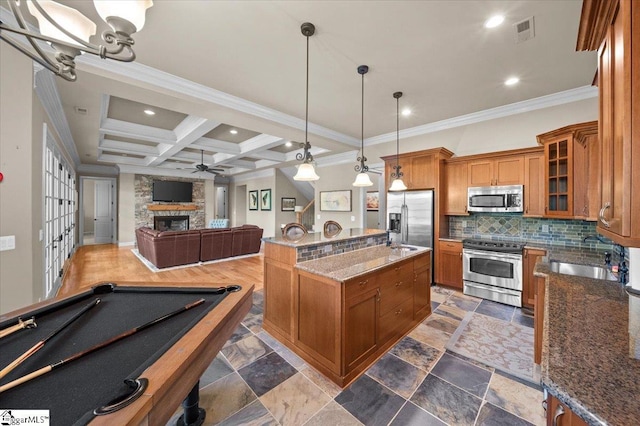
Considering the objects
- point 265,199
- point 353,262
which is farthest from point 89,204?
point 353,262

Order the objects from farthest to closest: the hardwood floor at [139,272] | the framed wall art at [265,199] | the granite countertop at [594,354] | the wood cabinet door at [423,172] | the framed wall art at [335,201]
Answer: the framed wall art at [265,199] → the framed wall art at [335,201] → the hardwood floor at [139,272] → the wood cabinet door at [423,172] → the granite countertop at [594,354]

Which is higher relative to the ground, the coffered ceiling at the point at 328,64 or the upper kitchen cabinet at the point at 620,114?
the coffered ceiling at the point at 328,64

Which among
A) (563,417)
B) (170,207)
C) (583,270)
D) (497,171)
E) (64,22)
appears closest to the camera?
(563,417)

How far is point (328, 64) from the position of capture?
2828 mm

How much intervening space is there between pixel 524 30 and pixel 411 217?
2.88 meters

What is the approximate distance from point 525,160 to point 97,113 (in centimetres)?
658

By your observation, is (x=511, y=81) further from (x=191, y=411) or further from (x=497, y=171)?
(x=191, y=411)

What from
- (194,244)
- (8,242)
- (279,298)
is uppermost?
(8,242)

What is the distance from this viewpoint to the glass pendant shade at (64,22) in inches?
43.9

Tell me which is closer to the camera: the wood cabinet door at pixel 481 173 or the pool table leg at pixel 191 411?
the pool table leg at pixel 191 411

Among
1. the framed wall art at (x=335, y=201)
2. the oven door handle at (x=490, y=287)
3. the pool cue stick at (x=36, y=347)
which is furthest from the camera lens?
the framed wall art at (x=335, y=201)

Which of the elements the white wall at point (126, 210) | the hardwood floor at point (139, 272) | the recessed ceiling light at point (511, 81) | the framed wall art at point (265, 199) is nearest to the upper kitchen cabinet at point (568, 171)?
the recessed ceiling light at point (511, 81)

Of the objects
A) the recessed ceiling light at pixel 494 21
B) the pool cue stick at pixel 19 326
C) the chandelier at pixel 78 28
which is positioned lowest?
the pool cue stick at pixel 19 326

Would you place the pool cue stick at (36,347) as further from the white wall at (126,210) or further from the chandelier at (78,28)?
the white wall at (126,210)
